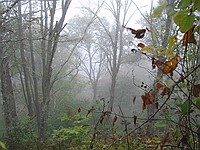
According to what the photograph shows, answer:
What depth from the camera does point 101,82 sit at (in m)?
21.6

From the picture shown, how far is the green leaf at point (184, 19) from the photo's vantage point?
0.47m

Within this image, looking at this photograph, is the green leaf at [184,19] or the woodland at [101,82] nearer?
the green leaf at [184,19]

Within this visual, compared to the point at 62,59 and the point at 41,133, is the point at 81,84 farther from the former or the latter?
the point at 41,133

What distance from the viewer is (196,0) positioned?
504 millimetres

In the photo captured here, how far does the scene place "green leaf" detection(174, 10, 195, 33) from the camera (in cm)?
47

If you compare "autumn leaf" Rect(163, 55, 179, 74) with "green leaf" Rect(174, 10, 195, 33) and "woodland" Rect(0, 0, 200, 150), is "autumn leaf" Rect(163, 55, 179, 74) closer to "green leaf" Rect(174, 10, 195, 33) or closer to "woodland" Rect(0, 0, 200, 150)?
"woodland" Rect(0, 0, 200, 150)

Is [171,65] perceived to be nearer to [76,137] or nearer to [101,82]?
[76,137]

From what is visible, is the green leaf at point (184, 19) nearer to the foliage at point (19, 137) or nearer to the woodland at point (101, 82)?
the woodland at point (101, 82)

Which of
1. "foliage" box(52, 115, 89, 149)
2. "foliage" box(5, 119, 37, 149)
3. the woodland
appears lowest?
"foliage" box(5, 119, 37, 149)

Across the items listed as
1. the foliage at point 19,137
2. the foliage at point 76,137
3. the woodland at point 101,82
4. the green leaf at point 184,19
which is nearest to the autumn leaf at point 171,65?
the woodland at point 101,82

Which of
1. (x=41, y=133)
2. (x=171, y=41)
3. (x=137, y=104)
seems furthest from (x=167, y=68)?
(x=137, y=104)

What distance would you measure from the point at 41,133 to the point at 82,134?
1.10m

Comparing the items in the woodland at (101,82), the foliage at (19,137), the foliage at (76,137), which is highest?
the woodland at (101,82)

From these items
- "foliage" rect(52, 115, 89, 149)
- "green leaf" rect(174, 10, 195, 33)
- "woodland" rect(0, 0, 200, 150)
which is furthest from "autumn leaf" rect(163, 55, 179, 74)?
"foliage" rect(52, 115, 89, 149)
